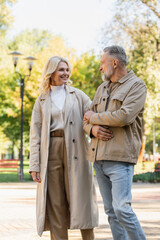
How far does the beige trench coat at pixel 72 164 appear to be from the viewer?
15.9ft

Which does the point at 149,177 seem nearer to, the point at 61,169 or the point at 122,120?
the point at 61,169

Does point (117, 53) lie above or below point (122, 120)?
above

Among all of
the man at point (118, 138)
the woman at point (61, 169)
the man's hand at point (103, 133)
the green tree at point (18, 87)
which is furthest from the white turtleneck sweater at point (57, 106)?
the green tree at point (18, 87)

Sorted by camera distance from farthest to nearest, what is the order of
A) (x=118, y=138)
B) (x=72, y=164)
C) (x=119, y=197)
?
(x=72, y=164) → (x=118, y=138) → (x=119, y=197)

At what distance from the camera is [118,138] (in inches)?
162

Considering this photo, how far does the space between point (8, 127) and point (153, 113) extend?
17.6 m

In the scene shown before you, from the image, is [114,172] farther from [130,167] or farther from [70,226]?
[70,226]

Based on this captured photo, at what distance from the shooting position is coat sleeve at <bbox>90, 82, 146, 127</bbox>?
4012mm

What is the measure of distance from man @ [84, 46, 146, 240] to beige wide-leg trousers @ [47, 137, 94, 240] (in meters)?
0.65

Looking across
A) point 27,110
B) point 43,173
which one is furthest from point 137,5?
point 43,173

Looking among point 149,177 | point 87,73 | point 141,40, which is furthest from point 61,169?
point 87,73

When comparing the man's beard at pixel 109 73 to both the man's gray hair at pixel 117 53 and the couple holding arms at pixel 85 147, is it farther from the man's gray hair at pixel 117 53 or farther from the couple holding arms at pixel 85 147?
A: the man's gray hair at pixel 117 53

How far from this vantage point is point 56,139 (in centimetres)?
496

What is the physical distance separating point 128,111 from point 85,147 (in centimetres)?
115
